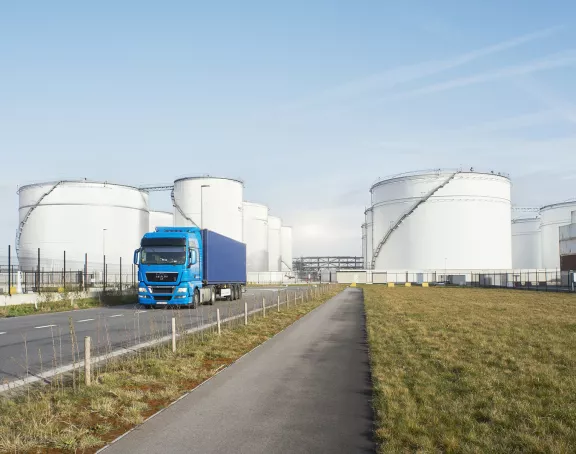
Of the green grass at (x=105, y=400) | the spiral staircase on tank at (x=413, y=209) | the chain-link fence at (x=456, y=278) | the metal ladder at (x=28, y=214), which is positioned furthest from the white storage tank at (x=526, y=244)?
the green grass at (x=105, y=400)

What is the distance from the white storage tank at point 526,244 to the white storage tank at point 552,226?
174 centimetres

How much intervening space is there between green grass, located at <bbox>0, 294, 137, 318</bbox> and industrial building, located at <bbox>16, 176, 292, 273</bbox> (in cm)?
2499

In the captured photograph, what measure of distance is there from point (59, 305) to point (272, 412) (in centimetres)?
2589

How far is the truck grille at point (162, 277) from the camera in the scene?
26.7 m

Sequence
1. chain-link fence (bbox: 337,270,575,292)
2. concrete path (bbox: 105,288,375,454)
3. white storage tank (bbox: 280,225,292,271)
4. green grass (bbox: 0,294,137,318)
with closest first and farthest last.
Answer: concrete path (bbox: 105,288,375,454), green grass (bbox: 0,294,137,318), chain-link fence (bbox: 337,270,575,292), white storage tank (bbox: 280,225,292,271)

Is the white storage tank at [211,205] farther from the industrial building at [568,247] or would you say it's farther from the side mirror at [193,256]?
the industrial building at [568,247]

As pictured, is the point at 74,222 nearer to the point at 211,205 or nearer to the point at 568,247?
the point at 211,205

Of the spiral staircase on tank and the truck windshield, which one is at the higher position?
the spiral staircase on tank

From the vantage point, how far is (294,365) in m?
11.4

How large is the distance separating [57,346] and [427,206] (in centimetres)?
7203

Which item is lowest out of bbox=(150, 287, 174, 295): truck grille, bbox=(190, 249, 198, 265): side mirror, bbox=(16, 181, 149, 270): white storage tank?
bbox=(150, 287, 174, 295): truck grille

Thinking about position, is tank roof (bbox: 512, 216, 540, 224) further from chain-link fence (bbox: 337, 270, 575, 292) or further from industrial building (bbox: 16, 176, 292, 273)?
industrial building (bbox: 16, 176, 292, 273)

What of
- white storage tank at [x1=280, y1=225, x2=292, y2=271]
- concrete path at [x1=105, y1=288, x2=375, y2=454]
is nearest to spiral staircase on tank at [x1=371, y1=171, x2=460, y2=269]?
white storage tank at [x1=280, y1=225, x2=292, y2=271]

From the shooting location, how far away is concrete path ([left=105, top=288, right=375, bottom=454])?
605cm
